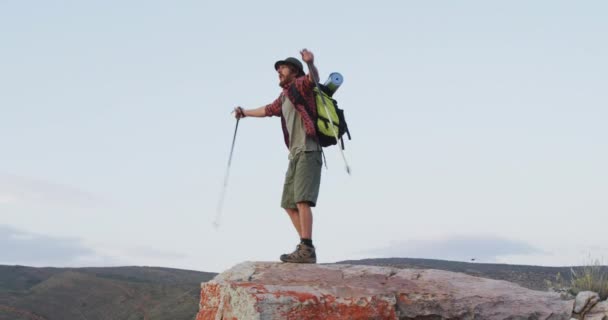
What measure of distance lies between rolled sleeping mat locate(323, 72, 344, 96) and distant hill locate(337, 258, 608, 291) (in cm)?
991

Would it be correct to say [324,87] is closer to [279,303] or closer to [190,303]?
[279,303]

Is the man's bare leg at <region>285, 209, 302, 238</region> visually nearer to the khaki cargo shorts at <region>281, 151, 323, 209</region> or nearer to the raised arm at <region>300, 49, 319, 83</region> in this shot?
the khaki cargo shorts at <region>281, 151, 323, 209</region>

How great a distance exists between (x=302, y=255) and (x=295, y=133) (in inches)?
50.5

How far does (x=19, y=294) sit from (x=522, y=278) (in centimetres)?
1466

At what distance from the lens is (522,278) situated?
61.6ft

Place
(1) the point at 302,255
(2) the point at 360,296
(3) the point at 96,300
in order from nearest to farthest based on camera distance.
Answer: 1. (2) the point at 360,296
2. (1) the point at 302,255
3. (3) the point at 96,300

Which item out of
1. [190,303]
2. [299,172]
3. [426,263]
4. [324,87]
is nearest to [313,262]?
[299,172]

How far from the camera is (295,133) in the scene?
713cm

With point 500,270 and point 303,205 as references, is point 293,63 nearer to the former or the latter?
point 303,205

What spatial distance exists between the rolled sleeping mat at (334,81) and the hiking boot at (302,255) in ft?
5.51

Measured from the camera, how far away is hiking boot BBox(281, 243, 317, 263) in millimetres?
6797

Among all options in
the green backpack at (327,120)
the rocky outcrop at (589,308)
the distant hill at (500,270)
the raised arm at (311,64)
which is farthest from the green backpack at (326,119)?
the distant hill at (500,270)

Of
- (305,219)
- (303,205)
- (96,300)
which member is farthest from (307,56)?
(96,300)

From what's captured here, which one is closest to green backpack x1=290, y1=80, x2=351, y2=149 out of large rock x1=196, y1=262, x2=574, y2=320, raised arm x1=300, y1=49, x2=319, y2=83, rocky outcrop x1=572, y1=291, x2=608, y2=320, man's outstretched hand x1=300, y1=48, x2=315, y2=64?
raised arm x1=300, y1=49, x2=319, y2=83
